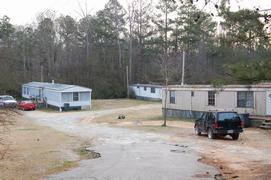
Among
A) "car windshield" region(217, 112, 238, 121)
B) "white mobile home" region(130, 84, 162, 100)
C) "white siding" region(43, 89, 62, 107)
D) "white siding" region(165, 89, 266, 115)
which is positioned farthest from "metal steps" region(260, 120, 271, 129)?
"white mobile home" region(130, 84, 162, 100)

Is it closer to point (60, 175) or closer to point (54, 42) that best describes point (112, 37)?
Answer: point (54, 42)

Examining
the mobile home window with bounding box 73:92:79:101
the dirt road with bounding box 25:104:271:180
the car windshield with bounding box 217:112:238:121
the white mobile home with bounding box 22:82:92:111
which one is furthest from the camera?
the mobile home window with bounding box 73:92:79:101

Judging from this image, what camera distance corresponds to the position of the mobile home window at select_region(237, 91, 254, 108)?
3756cm

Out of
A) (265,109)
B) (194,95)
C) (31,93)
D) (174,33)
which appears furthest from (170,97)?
(174,33)

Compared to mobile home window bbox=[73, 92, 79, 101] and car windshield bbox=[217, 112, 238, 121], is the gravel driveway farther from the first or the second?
mobile home window bbox=[73, 92, 79, 101]

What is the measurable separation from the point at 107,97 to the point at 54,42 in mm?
15378

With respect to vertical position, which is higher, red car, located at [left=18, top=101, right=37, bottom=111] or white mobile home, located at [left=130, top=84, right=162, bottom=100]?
white mobile home, located at [left=130, top=84, right=162, bottom=100]

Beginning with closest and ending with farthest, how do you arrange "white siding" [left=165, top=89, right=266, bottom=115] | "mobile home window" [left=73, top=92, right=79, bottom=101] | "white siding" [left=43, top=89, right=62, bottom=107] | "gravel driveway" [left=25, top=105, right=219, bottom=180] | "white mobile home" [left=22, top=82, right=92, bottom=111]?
"gravel driveway" [left=25, top=105, right=219, bottom=180]
"white siding" [left=165, top=89, right=266, bottom=115]
"white mobile home" [left=22, top=82, right=92, bottom=111]
"white siding" [left=43, top=89, right=62, bottom=107]
"mobile home window" [left=73, top=92, right=79, bottom=101]

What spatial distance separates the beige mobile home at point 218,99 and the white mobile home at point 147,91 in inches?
918

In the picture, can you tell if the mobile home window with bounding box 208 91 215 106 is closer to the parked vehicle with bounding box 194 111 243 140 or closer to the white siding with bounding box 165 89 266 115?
the white siding with bounding box 165 89 266 115

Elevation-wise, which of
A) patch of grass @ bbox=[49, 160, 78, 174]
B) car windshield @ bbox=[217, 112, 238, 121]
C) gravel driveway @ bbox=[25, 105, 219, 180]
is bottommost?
patch of grass @ bbox=[49, 160, 78, 174]

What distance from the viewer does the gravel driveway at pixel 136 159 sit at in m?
17.0

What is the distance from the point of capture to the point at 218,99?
133 feet

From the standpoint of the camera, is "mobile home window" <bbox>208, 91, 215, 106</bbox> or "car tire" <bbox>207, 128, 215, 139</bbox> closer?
"car tire" <bbox>207, 128, 215, 139</bbox>
